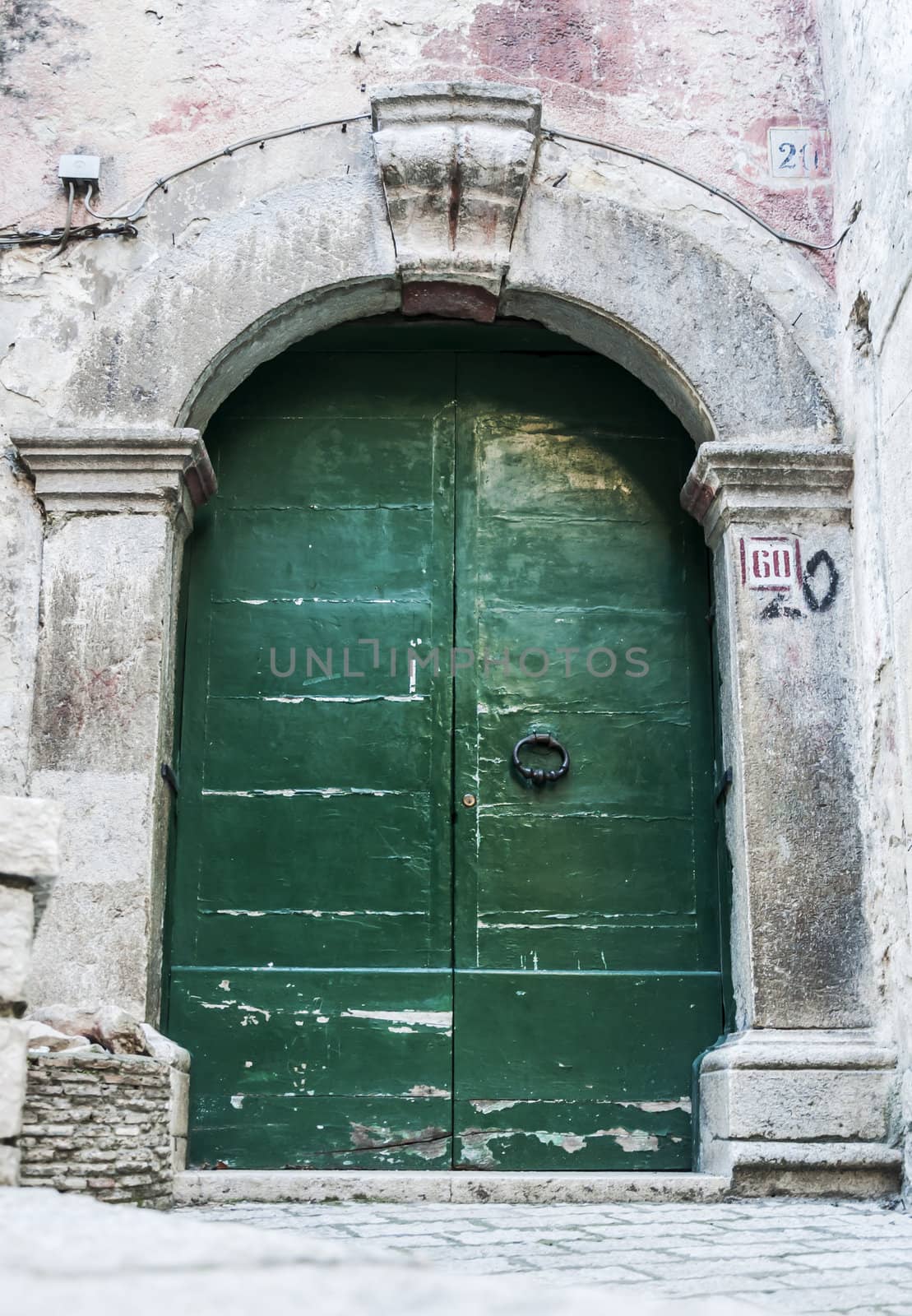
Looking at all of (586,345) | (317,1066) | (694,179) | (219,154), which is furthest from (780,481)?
(317,1066)

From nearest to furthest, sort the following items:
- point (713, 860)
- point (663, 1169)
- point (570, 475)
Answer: point (663, 1169)
point (713, 860)
point (570, 475)

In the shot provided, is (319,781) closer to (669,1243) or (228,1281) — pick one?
(669,1243)

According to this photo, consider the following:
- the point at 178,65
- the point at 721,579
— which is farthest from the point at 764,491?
the point at 178,65

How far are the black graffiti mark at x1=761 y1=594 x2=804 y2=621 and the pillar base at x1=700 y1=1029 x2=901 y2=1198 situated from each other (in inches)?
42.8

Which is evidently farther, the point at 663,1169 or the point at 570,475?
the point at 570,475

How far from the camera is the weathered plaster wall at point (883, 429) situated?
3664mm

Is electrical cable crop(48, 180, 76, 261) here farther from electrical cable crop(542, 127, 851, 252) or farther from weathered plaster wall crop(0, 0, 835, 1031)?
electrical cable crop(542, 127, 851, 252)

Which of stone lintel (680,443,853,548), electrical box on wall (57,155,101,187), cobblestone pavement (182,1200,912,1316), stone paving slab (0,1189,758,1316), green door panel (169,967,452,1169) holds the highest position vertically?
electrical box on wall (57,155,101,187)

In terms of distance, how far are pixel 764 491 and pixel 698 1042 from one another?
150 centimetres

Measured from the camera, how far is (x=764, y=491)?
13.4ft

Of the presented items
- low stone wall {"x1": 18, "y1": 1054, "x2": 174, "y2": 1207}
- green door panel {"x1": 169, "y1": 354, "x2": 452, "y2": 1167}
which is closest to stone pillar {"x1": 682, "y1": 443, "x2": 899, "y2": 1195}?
green door panel {"x1": 169, "y1": 354, "x2": 452, "y2": 1167}

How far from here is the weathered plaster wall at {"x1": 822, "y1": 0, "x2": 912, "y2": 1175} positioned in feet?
12.0

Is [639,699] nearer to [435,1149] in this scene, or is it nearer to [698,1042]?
[698,1042]

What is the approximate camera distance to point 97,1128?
3.17 metres
